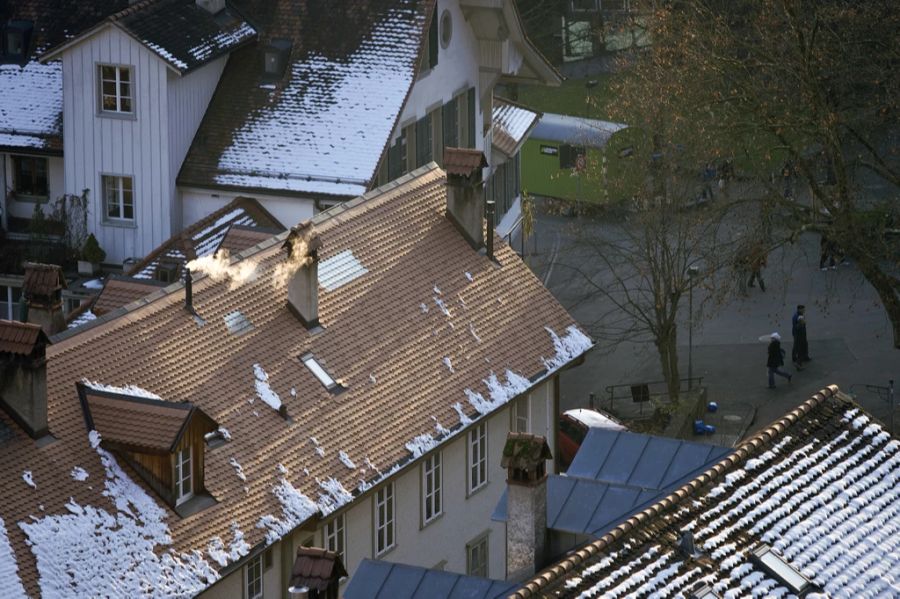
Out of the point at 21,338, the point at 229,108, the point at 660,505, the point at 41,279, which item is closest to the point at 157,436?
the point at 21,338

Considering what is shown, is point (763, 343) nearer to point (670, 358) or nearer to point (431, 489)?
point (670, 358)

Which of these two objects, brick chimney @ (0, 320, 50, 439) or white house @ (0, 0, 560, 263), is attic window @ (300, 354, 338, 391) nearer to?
brick chimney @ (0, 320, 50, 439)

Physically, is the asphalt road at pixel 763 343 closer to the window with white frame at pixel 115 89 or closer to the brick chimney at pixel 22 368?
the window with white frame at pixel 115 89

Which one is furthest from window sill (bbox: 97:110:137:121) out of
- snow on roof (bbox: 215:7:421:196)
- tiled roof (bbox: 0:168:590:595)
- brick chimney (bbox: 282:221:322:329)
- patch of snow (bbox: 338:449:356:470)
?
patch of snow (bbox: 338:449:356:470)

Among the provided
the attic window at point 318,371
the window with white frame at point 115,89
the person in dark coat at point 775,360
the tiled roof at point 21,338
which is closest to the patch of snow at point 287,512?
the attic window at point 318,371

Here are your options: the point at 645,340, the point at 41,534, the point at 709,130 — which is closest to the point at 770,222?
the point at 709,130

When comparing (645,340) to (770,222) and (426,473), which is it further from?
(426,473)
